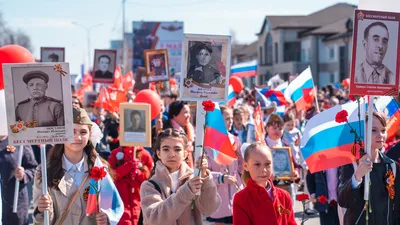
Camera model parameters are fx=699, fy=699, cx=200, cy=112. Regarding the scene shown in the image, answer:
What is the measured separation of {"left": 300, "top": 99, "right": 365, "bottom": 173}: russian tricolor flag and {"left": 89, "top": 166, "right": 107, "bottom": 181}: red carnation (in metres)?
1.76

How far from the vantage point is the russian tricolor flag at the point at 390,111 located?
7445mm

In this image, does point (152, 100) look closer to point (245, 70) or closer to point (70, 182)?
point (70, 182)

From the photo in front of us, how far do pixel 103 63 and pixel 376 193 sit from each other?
35.3 ft

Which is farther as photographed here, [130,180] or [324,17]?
[324,17]

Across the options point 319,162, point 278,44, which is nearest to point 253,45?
point 278,44

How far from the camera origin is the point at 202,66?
213 inches

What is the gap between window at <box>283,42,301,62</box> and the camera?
250 feet

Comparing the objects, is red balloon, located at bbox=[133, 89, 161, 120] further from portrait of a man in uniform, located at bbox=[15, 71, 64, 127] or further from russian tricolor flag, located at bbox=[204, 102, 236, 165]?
portrait of a man in uniform, located at bbox=[15, 71, 64, 127]

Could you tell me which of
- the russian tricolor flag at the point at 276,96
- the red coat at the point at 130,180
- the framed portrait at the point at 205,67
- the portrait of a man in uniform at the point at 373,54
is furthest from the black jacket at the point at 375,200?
the russian tricolor flag at the point at 276,96

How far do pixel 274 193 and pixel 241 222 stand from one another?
0.33 metres

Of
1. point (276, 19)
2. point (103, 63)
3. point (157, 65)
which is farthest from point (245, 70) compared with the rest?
point (276, 19)

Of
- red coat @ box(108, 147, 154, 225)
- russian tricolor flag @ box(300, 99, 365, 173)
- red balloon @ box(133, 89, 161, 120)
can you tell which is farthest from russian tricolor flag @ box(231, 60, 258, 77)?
russian tricolor flag @ box(300, 99, 365, 173)

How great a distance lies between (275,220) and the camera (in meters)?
5.00

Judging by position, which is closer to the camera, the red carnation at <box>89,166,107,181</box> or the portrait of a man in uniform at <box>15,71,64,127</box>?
the portrait of a man in uniform at <box>15,71,64,127</box>
